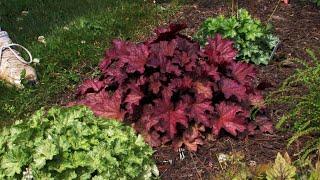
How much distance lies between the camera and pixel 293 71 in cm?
507

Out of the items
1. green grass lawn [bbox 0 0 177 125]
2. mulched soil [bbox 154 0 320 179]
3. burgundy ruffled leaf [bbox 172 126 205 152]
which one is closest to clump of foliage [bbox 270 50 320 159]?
mulched soil [bbox 154 0 320 179]

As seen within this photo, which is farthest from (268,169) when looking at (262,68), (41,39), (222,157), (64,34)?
(41,39)

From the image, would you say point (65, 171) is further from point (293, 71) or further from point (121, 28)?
point (121, 28)

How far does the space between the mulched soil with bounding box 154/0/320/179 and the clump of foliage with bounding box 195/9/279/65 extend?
0.13 meters

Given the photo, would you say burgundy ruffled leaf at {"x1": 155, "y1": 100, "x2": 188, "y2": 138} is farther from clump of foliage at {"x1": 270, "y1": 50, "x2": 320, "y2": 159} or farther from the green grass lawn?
the green grass lawn

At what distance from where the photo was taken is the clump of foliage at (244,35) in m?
5.04

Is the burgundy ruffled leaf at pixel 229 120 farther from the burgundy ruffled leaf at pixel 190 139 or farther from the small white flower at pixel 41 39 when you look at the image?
the small white flower at pixel 41 39

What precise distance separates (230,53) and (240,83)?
0.73 feet

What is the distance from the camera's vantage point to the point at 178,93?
409 centimetres

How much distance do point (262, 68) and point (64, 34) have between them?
208 cm

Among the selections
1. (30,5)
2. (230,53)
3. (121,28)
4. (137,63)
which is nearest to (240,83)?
(230,53)

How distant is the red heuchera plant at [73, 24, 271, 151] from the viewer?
157 inches

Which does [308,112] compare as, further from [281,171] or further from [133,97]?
[133,97]

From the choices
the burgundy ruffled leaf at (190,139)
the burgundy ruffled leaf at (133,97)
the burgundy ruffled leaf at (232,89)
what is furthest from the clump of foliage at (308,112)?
the burgundy ruffled leaf at (133,97)
